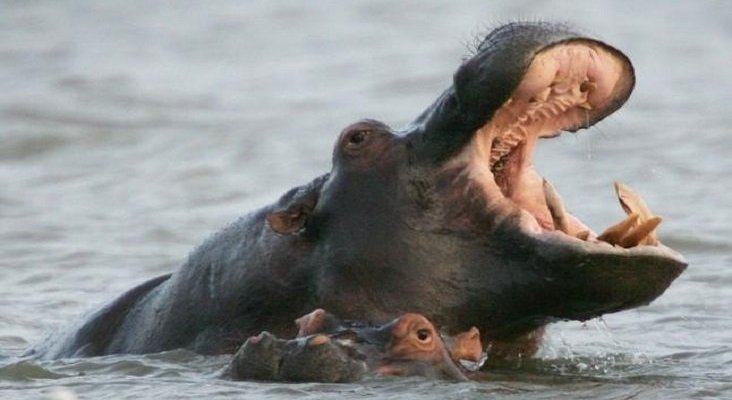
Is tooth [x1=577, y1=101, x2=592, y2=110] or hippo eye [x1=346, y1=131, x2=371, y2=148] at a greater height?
tooth [x1=577, y1=101, x2=592, y2=110]

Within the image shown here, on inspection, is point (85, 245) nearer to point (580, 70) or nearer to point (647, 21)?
point (580, 70)

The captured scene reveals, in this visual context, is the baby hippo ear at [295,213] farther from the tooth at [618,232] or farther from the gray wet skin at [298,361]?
the tooth at [618,232]

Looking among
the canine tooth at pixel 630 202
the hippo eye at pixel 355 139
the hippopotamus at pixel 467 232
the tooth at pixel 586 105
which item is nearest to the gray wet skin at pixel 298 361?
the hippopotamus at pixel 467 232

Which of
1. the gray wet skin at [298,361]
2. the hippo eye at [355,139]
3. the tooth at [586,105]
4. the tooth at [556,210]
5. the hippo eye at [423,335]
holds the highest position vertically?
the tooth at [586,105]

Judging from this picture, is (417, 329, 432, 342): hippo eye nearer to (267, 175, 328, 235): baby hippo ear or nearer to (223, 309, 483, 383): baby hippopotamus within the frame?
(223, 309, 483, 383): baby hippopotamus

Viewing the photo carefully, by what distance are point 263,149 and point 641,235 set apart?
34.5 feet

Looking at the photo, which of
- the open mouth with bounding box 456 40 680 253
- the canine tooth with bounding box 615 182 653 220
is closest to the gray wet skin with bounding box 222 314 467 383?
the open mouth with bounding box 456 40 680 253

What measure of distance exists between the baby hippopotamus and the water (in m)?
0.06

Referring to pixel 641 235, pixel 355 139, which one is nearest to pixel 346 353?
pixel 355 139

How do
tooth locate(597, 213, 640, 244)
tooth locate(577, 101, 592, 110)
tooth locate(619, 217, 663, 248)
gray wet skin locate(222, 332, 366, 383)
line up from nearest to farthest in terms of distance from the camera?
gray wet skin locate(222, 332, 366, 383), tooth locate(619, 217, 663, 248), tooth locate(597, 213, 640, 244), tooth locate(577, 101, 592, 110)

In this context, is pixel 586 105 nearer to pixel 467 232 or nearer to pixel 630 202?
pixel 630 202

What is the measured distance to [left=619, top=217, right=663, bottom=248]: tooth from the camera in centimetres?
739

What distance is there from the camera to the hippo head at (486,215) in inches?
294

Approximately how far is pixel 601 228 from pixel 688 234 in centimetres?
66
